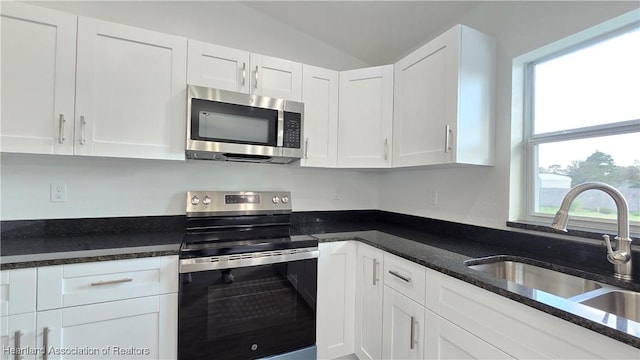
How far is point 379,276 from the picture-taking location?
1695 millimetres

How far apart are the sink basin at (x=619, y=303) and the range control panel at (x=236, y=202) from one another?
1777 millimetres

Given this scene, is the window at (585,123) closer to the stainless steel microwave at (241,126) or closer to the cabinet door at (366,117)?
the cabinet door at (366,117)

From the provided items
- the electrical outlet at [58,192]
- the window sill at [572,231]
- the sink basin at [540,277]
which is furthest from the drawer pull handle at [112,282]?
the window sill at [572,231]

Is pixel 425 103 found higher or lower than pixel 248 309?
higher

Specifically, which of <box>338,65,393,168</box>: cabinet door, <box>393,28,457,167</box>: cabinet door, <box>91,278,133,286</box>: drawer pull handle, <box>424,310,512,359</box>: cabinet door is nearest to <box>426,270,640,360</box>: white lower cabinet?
<box>424,310,512,359</box>: cabinet door

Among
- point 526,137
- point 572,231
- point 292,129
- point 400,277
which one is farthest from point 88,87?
point 572,231

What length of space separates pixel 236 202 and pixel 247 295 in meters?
0.74

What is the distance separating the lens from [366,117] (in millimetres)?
2166

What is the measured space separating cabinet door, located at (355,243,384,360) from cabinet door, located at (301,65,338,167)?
2.34 ft

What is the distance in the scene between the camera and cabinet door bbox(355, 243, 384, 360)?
1.70 metres

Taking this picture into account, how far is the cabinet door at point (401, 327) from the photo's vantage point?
139 centimetres

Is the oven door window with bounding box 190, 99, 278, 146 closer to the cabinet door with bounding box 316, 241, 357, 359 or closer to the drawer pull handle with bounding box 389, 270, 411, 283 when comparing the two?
the cabinet door with bounding box 316, 241, 357, 359

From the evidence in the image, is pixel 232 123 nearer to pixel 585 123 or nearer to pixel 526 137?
pixel 526 137

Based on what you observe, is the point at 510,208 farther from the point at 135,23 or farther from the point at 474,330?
the point at 135,23
